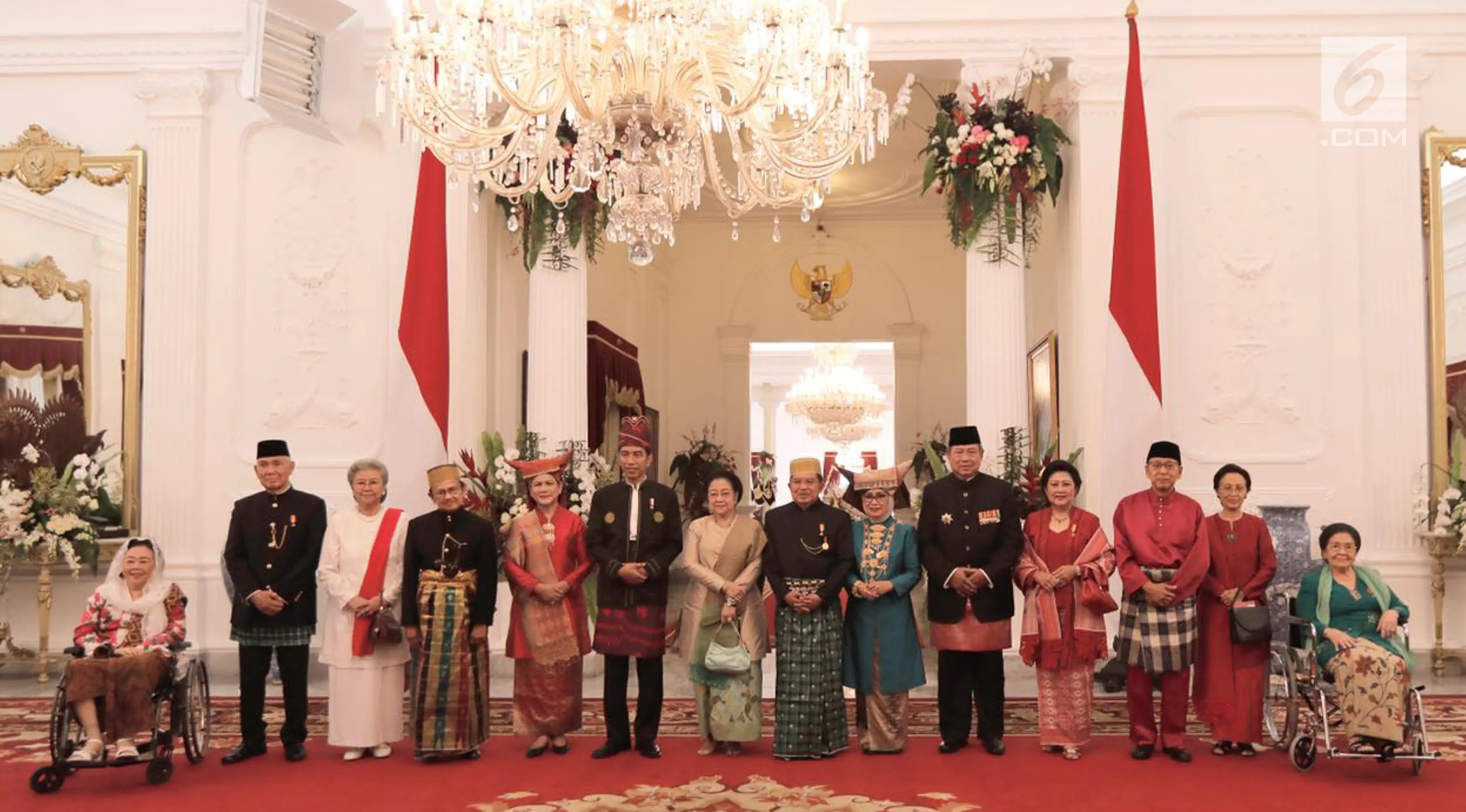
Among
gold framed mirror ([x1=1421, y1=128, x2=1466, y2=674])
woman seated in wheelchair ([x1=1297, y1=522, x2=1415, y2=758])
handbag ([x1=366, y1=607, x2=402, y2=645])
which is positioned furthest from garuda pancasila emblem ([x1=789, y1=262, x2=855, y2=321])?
handbag ([x1=366, y1=607, x2=402, y2=645])

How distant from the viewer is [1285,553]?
726 cm

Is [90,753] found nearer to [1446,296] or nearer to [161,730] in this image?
[161,730]

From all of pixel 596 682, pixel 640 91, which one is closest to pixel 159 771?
pixel 596 682

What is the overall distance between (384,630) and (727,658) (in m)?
1.56

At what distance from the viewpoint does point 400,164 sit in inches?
343

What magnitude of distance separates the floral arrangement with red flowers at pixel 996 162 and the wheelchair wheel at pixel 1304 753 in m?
3.71

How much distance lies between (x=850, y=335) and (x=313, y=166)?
797 cm

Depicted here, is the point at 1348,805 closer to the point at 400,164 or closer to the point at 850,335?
the point at 400,164

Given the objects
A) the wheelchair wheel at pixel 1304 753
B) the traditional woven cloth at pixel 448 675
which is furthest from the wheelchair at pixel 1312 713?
the traditional woven cloth at pixel 448 675

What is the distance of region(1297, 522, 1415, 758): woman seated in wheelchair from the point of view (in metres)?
5.50

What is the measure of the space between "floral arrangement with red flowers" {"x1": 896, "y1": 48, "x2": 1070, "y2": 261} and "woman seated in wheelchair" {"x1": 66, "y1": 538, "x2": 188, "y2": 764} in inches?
200

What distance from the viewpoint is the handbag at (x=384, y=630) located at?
6074mm

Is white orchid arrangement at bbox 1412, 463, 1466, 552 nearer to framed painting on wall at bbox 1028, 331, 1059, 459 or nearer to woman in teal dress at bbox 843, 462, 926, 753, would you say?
framed painting on wall at bbox 1028, 331, 1059, 459

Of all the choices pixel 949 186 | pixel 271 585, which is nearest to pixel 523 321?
pixel 949 186
